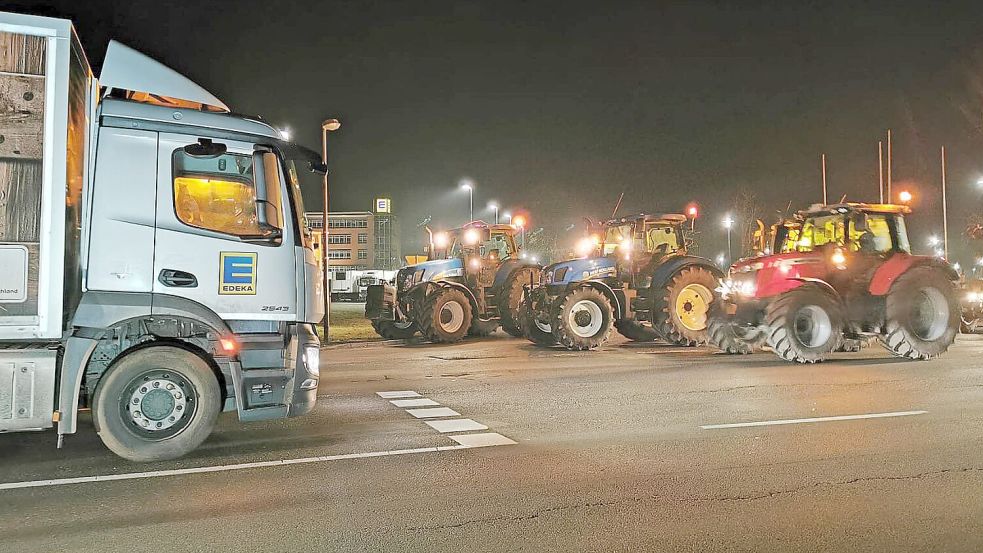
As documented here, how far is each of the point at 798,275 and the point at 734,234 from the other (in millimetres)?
33016

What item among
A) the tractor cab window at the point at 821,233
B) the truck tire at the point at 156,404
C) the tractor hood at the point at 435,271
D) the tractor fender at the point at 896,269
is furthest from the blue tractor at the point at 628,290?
the truck tire at the point at 156,404

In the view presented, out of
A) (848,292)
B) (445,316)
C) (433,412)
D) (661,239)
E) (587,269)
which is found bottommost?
(433,412)

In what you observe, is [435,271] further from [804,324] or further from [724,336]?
[804,324]

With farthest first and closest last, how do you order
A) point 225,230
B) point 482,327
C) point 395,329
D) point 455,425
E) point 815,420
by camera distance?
point 395,329
point 482,327
point 815,420
point 455,425
point 225,230

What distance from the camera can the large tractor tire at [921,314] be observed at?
1474 cm

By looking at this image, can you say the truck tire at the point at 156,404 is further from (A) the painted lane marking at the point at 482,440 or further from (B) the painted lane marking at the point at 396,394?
(B) the painted lane marking at the point at 396,394

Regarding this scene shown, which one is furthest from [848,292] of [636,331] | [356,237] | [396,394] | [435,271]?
[356,237]

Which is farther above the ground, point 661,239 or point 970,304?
point 661,239

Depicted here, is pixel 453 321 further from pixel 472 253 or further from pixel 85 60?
pixel 85 60

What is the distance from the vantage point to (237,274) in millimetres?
7086

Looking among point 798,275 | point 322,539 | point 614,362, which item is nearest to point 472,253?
point 614,362

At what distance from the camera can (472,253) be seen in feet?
70.5

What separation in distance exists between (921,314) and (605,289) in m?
6.56

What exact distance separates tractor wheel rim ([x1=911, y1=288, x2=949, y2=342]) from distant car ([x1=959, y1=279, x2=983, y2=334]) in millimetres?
7954
